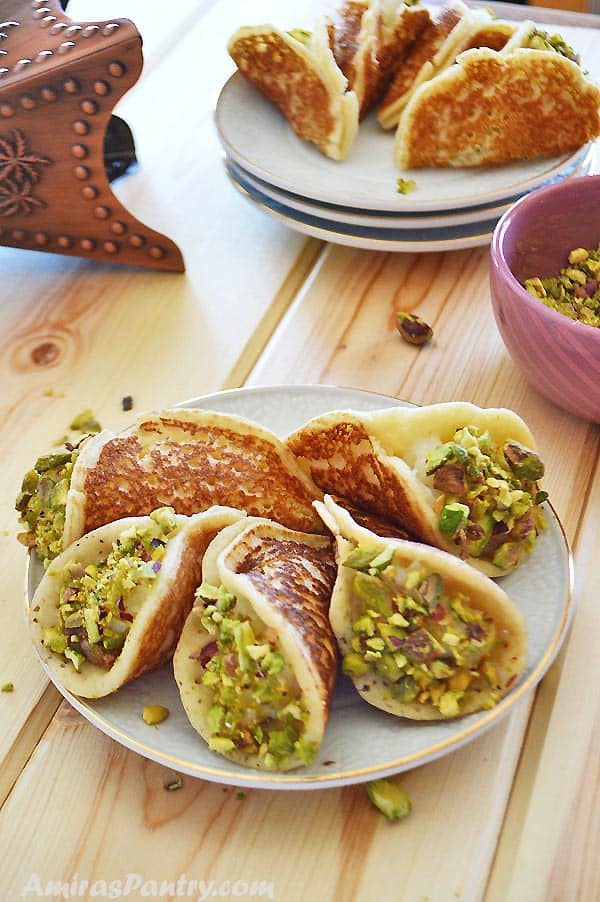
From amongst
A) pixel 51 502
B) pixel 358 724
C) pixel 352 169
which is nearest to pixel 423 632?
pixel 358 724

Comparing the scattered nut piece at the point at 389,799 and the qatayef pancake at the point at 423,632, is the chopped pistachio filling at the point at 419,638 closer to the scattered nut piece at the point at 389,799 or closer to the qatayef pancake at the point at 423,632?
the qatayef pancake at the point at 423,632

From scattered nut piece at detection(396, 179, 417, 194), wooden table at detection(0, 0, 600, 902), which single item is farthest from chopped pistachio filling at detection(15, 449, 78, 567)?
scattered nut piece at detection(396, 179, 417, 194)

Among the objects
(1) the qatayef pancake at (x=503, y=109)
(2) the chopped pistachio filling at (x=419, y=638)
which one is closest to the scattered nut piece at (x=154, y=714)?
(2) the chopped pistachio filling at (x=419, y=638)

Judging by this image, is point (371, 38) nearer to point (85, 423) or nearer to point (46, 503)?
point (85, 423)

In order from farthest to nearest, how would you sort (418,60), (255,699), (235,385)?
(418,60) < (235,385) < (255,699)

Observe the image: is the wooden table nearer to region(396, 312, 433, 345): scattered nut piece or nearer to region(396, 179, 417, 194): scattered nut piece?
region(396, 312, 433, 345): scattered nut piece
